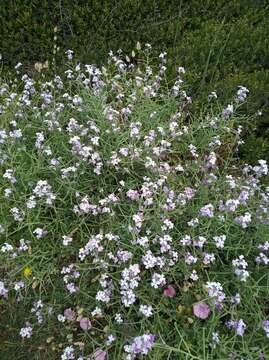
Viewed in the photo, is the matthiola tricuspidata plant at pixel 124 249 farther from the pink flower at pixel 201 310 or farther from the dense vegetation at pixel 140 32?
the dense vegetation at pixel 140 32

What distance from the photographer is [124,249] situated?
2580 mm

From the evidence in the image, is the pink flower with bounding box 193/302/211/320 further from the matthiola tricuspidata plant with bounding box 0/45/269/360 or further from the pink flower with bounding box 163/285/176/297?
the pink flower with bounding box 163/285/176/297

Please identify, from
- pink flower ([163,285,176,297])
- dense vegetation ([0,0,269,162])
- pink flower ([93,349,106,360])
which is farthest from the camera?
dense vegetation ([0,0,269,162])

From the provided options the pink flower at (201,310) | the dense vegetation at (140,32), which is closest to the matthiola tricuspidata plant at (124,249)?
the pink flower at (201,310)

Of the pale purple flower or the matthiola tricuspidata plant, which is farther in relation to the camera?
the pale purple flower

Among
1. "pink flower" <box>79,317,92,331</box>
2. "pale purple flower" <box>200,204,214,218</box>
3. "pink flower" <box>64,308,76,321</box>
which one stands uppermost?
"pale purple flower" <box>200,204,214,218</box>

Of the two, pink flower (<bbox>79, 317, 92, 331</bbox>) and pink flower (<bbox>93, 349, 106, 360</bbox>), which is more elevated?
pink flower (<bbox>79, 317, 92, 331</bbox>)

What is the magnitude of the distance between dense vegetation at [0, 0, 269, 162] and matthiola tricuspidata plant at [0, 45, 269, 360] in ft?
4.52

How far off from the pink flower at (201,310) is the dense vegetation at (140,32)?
2318mm

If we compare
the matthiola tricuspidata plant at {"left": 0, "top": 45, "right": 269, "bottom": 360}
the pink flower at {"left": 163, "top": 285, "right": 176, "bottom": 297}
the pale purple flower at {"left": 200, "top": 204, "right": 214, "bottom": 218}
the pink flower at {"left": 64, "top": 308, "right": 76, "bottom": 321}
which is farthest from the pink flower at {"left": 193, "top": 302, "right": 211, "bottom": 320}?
the pink flower at {"left": 64, "top": 308, "right": 76, "bottom": 321}

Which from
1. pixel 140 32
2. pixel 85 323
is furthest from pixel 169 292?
pixel 140 32

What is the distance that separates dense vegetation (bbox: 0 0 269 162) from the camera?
4203 mm

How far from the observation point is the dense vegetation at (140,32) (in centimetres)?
420

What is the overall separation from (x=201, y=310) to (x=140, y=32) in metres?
3.22
